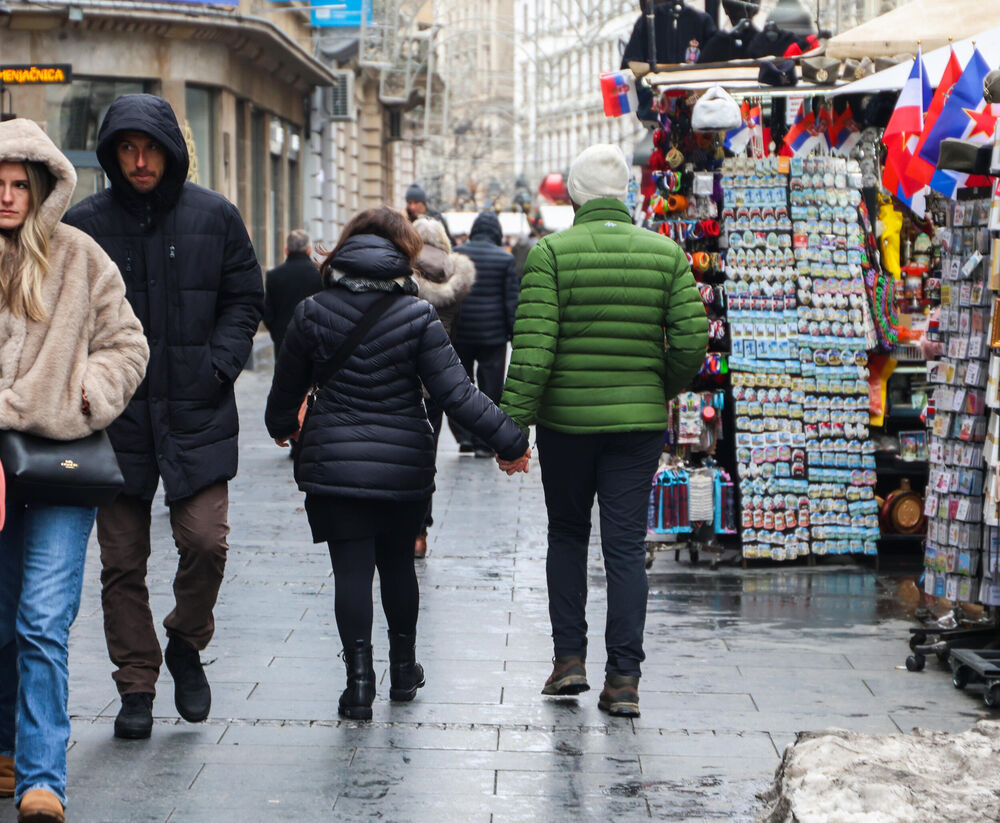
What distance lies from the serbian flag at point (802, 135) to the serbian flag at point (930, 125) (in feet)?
6.44

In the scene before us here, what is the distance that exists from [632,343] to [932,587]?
2083 millimetres

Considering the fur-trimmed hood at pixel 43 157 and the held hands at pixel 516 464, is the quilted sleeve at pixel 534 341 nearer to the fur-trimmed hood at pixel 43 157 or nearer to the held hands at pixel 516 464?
the held hands at pixel 516 464

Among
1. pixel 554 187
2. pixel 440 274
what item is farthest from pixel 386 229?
pixel 554 187

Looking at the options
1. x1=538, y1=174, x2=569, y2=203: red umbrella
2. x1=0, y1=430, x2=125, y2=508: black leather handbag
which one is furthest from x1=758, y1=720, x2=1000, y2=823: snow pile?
x1=538, y1=174, x2=569, y2=203: red umbrella

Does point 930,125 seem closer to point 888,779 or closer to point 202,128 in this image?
point 888,779

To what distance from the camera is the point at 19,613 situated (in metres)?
4.57

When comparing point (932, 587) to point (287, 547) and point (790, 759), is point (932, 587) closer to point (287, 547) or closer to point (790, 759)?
point (790, 759)

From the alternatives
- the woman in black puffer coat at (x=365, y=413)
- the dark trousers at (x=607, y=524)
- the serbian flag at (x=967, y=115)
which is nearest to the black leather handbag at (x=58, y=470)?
the woman in black puffer coat at (x=365, y=413)

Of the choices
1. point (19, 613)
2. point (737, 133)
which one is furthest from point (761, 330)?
point (19, 613)

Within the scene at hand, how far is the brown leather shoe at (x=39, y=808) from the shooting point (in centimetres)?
438

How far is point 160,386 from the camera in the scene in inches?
218

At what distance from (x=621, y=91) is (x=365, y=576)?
547 cm

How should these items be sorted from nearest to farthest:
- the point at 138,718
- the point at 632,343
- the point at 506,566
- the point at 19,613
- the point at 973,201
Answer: the point at 19,613 → the point at 138,718 → the point at 632,343 → the point at 973,201 → the point at 506,566

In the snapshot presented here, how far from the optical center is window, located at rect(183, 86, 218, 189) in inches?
939
